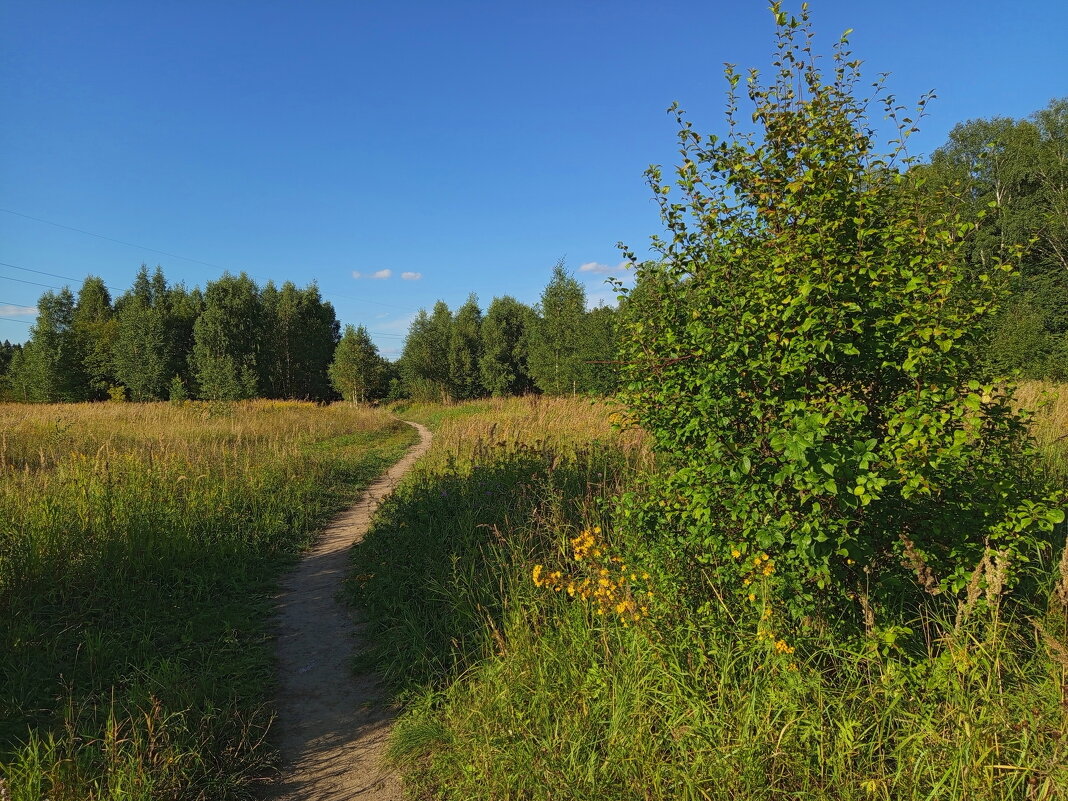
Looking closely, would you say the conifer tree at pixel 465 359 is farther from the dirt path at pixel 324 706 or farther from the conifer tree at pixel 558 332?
the dirt path at pixel 324 706

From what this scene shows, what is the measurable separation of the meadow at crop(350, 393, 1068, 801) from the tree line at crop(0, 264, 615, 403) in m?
21.6

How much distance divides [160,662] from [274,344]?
46239 millimetres

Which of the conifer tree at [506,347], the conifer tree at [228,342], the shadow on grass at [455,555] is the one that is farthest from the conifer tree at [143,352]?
the shadow on grass at [455,555]

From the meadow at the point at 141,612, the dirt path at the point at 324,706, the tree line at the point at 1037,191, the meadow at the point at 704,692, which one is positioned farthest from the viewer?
the tree line at the point at 1037,191

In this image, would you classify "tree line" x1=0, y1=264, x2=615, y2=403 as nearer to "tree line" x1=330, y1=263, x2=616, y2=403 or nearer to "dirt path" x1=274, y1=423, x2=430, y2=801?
"tree line" x1=330, y1=263, x2=616, y2=403

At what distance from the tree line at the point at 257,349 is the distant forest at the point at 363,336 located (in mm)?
106

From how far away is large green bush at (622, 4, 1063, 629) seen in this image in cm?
242

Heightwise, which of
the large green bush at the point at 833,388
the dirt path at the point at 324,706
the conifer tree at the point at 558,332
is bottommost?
the dirt path at the point at 324,706

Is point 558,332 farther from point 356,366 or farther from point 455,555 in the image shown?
point 455,555

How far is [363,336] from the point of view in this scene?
1442 inches

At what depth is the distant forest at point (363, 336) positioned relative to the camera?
26.3m

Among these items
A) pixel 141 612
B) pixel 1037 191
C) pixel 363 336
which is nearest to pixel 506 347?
pixel 363 336

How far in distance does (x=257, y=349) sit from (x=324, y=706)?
132 ft

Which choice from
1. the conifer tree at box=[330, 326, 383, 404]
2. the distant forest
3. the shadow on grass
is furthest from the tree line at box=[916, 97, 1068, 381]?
the conifer tree at box=[330, 326, 383, 404]
